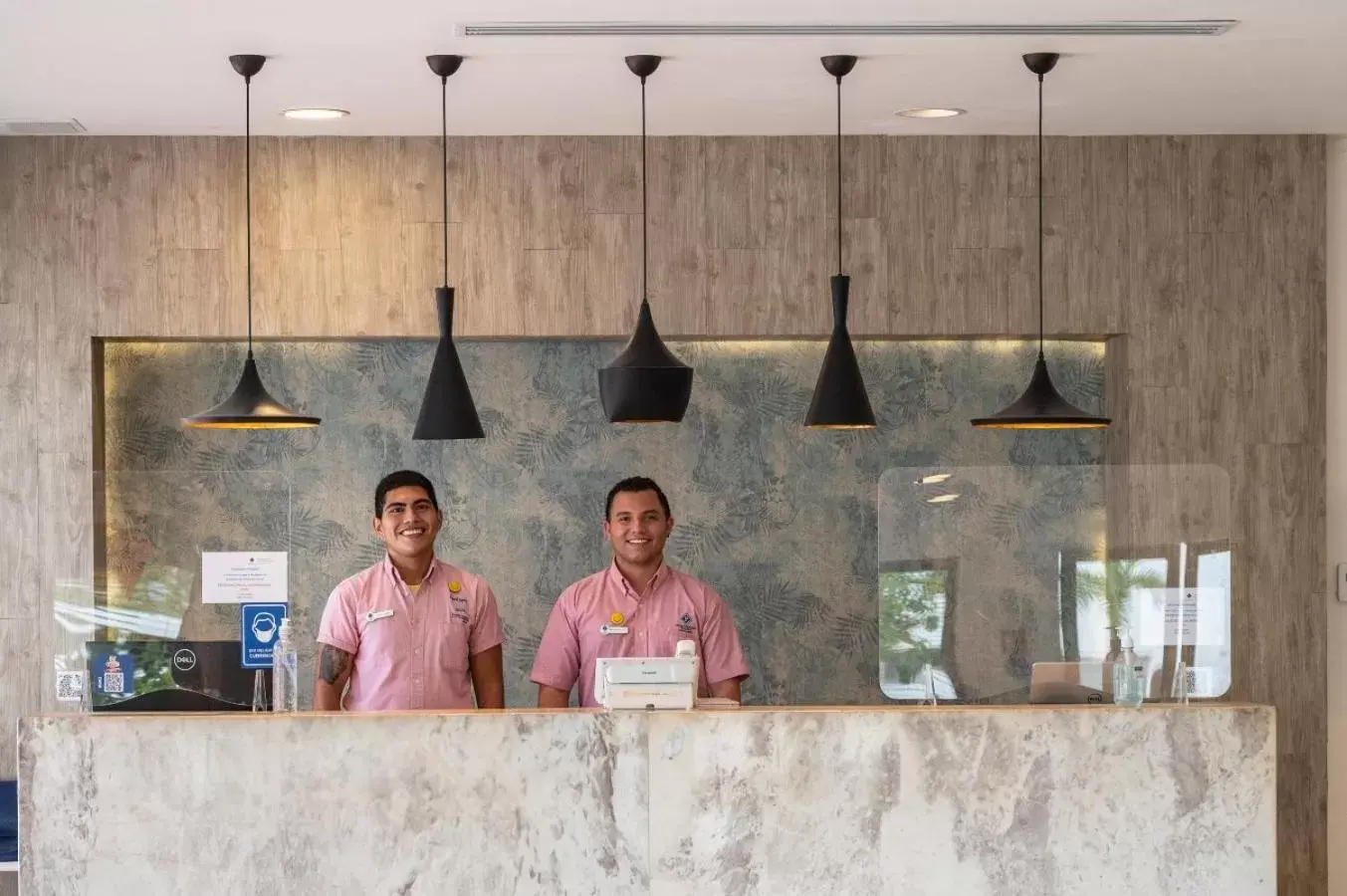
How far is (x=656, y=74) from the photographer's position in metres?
4.52

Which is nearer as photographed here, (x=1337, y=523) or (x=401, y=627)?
(x=401, y=627)

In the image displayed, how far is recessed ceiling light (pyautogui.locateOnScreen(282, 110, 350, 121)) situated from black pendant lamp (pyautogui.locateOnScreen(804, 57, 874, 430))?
61.1 inches

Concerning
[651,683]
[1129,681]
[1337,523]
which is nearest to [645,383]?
[651,683]

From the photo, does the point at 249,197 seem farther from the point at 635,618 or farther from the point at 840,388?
the point at 840,388

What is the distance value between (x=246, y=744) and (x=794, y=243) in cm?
260

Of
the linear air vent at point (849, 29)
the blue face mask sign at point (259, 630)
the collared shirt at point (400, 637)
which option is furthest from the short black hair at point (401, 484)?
the linear air vent at point (849, 29)

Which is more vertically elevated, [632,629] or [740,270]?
[740,270]

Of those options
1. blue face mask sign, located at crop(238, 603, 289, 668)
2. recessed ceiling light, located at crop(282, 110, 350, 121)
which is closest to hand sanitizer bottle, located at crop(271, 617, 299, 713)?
blue face mask sign, located at crop(238, 603, 289, 668)

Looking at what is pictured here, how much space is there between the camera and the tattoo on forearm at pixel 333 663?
457 centimetres

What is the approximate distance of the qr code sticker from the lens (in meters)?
3.95

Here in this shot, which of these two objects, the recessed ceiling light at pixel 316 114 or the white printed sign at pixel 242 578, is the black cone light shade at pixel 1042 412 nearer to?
the white printed sign at pixel 242 578

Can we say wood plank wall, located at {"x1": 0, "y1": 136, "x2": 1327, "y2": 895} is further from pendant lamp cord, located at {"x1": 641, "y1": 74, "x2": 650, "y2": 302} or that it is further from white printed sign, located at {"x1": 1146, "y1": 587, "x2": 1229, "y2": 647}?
white printed sign, located at {"x1": 1146, "y1": 587, "x2": 1229, "y2": 647}

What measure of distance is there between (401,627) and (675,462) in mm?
1382

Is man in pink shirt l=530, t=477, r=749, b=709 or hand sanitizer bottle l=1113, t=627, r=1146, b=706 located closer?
hand sanitizer bottle l=1113, t=627, r=1146, b=706
